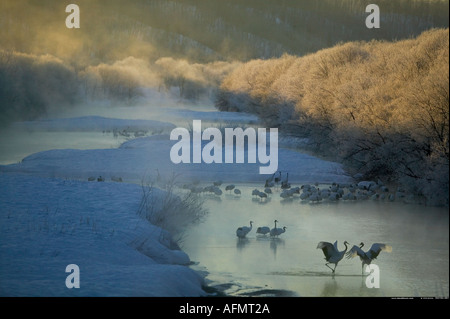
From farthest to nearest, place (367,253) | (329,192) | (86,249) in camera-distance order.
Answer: (329,192)
(367,253)
(86,249)

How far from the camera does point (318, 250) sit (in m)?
10.2

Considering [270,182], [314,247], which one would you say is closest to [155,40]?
[270,182]

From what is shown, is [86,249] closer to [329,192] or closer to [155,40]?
[329,192]

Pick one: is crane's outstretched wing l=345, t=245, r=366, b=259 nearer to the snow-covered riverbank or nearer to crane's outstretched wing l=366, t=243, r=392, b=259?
crane's outstretched wing l=366, t=243, r=392, b=259

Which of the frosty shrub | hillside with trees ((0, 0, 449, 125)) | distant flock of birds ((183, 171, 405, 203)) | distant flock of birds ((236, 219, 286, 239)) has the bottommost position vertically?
distant flock of birds ((236, 219, 286, 239))

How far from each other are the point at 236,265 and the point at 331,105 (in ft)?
45.7

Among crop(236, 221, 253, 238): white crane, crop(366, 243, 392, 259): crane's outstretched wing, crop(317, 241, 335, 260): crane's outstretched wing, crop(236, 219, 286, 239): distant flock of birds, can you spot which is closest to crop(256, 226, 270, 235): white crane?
crop(236, 219, 286, 239): distant flock of birds

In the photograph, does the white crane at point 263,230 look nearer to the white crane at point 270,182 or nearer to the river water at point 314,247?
the river water at point 314,247

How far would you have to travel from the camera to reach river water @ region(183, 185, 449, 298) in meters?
8.41

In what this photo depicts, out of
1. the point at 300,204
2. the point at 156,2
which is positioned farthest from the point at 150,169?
the point at 156,2

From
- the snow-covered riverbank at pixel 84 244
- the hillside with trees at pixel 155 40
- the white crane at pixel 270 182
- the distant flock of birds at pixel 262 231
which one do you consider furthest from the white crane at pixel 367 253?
Answer: the white crane at pixel 270 182

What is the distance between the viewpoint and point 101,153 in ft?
67.1

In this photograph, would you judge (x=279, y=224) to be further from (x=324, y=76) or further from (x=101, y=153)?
(x=324, y=76)

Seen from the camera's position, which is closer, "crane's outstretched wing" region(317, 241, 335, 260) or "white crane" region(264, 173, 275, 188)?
→ "crane's outstretched wing" region(317, 241, 335, 260)
